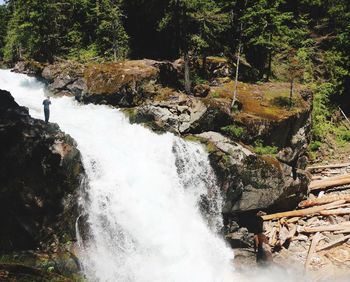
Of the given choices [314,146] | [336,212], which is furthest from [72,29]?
[336,212]

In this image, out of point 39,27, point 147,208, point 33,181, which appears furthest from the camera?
point 39,27

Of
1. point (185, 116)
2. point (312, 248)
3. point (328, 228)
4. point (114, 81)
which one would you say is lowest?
point (312, 248)

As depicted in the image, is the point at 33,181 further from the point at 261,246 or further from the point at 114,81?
the point at 114,81

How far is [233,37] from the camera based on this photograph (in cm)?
3762

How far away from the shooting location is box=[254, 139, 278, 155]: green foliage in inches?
918

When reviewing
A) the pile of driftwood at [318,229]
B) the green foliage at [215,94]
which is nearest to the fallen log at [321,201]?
the pile of driftwood at [318,229]

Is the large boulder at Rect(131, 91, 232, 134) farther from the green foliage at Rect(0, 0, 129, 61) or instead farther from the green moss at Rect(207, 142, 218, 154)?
the green foliage at Rect(0, 0, 129, 61)

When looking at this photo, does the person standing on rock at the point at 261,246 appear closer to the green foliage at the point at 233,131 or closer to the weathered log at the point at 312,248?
the weathered log at the point at 312,248

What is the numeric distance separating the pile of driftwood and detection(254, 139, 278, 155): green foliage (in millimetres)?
3565

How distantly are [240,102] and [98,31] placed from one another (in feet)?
62.5

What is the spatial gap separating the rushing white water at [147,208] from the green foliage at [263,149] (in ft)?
12.0

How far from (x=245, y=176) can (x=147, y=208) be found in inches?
228

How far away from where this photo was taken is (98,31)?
1551 inches

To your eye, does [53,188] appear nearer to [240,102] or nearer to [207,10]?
[240,102]
